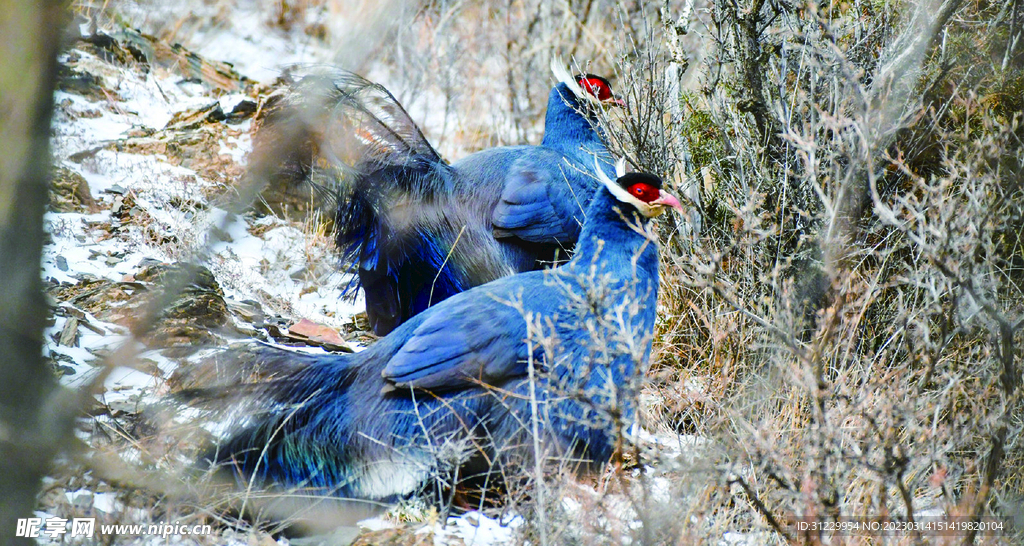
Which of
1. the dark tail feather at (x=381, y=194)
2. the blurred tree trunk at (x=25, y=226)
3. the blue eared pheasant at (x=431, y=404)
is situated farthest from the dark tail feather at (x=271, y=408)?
the blurred tree trunk at (x=25, y=226)

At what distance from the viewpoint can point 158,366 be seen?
3.67 metres

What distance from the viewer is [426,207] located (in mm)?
4434

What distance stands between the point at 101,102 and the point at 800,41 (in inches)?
192

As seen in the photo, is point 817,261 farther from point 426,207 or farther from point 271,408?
point 271,408

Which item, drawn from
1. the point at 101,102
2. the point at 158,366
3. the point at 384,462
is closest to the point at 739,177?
the point at 384,462

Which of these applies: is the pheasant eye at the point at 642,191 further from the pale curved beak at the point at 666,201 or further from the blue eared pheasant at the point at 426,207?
the blue eared pheasant at the point at 426,207

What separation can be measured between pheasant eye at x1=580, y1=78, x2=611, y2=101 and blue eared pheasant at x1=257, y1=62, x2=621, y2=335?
0.64 ft

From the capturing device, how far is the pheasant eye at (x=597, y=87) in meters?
4.68

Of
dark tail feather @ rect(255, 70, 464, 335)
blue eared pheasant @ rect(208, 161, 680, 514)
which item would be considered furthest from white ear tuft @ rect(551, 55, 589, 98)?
blue eared pheasant @ rect(208, 161, 680, 514)

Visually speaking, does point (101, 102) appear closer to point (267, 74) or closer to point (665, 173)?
point (267, 74)

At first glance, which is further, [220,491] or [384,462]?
[384,462]

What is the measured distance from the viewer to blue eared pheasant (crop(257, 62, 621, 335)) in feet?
13.9

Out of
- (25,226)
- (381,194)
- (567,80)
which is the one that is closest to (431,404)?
(381,194)

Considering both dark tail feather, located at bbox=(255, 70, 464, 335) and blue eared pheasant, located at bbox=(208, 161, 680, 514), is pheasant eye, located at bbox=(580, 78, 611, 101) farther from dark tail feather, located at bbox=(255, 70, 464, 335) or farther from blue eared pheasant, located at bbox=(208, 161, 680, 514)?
blue eared pheasant, located at bbox=(208, 161, 680, 514)
